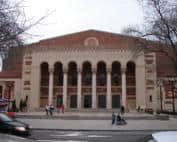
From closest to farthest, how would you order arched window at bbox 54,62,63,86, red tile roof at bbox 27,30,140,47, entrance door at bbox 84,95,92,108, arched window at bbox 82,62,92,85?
entrance door at bbox 84,95,92,108 → arched window at bbox 82,62,92,85 → arched window at bbox 54,62,63,86 → red tile roof at bbox 27,30,140,47

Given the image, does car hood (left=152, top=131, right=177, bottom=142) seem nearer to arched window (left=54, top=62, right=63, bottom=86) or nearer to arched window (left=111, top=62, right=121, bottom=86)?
arched window (left=111, top=62, right=121, bottom=86)

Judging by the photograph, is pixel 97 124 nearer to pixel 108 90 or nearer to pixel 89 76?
pixel 108 90

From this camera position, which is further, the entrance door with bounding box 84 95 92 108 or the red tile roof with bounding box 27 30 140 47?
the red tile roof with bounding box 27 30 140 47

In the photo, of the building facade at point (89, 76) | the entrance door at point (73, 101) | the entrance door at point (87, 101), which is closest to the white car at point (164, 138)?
the building facade at point (89, 76)

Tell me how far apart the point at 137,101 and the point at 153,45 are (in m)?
38.6

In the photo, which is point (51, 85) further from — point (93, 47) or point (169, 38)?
point (169, 38)

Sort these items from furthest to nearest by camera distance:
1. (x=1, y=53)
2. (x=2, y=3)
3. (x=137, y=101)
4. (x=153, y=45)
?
(x=137, y=101) < (x=153, y=45) < (x=1, y=53) < (x=2, y=3)

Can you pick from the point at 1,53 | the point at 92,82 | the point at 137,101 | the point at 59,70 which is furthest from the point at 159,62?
the point at 1,53

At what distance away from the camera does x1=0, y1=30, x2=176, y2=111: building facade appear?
238 feet

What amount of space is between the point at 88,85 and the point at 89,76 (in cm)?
211

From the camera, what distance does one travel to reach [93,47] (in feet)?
243

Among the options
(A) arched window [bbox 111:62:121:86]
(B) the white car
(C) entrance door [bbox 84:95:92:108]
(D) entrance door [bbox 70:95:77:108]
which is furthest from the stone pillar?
(B) the white car

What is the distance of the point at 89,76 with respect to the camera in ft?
248

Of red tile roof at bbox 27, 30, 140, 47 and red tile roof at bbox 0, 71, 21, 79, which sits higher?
red tile roof at bbox 27, 30, 140, 47
